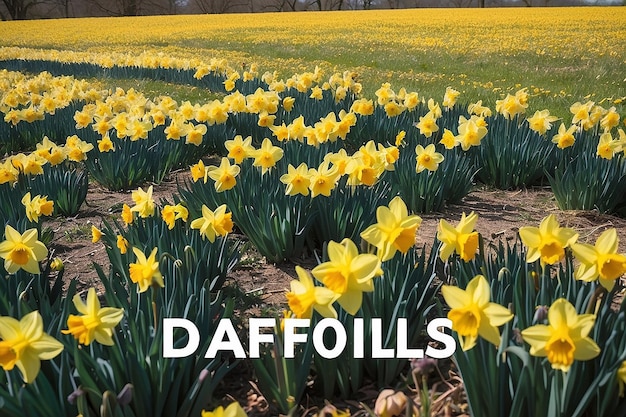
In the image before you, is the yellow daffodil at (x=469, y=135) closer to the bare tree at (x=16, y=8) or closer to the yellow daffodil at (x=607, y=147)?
the yellow daffodil at (x=607, y=147)

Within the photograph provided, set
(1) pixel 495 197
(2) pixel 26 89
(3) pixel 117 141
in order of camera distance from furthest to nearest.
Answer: (2) pixel 26 89
(3) pixel 117 141
(1) pixel 495 197

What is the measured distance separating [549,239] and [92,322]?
1.24 metres

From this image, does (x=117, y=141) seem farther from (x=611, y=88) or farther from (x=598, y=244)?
(x=611, y=88)

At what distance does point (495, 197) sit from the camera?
4047mm

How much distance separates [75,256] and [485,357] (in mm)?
2401

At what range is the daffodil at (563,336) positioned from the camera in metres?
1.18

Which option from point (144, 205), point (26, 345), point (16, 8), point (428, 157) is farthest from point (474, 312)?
point (16, 8)

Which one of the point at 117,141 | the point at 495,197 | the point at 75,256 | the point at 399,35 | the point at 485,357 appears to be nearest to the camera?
the point at 485,357

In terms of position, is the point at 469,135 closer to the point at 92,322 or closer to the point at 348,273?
the point at 348,273

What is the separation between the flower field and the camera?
1.38 meters

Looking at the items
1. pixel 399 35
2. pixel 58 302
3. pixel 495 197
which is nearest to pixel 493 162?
pixel 495 197

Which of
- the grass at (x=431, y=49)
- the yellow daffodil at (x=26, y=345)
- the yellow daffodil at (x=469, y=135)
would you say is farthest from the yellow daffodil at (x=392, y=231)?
the grass at (x=431, y=49)

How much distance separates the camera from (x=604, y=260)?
141cm

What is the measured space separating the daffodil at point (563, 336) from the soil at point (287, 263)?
422 mm
